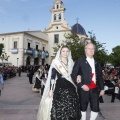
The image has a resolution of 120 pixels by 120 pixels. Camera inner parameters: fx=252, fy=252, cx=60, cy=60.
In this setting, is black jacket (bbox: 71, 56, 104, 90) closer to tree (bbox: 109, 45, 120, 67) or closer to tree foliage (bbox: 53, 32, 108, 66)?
tree foliage (bbox: 53, 32, 108, 66)

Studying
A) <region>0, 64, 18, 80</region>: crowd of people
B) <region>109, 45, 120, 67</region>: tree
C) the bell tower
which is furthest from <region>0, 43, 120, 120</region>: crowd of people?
<region>109, 45, 120, 67</region>: tree

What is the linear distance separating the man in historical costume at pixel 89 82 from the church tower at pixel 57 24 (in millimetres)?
48915

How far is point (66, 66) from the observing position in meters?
4.89

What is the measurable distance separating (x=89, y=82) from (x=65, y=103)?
0.58 metres

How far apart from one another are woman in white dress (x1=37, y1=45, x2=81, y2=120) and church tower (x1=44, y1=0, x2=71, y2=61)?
160 feet

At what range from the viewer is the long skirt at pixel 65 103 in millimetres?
4539

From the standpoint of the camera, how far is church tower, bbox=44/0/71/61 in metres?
53.7

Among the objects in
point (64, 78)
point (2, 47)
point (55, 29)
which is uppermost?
point (55, 29)

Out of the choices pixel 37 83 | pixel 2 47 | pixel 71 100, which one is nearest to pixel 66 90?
pixel 71 100

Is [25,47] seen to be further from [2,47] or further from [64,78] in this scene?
[64,78]

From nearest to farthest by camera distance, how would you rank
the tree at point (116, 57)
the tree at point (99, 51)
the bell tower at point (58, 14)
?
the tree at point (99, 51)
the bell tower at point (58, 14)
the tree at point (116, 57)

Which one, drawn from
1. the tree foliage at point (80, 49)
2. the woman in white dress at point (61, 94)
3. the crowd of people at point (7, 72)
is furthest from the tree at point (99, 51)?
the woman in white dress at point (61, 94)

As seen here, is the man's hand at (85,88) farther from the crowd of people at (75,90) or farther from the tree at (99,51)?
the tree at (99,51)

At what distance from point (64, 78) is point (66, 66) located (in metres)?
0.28
